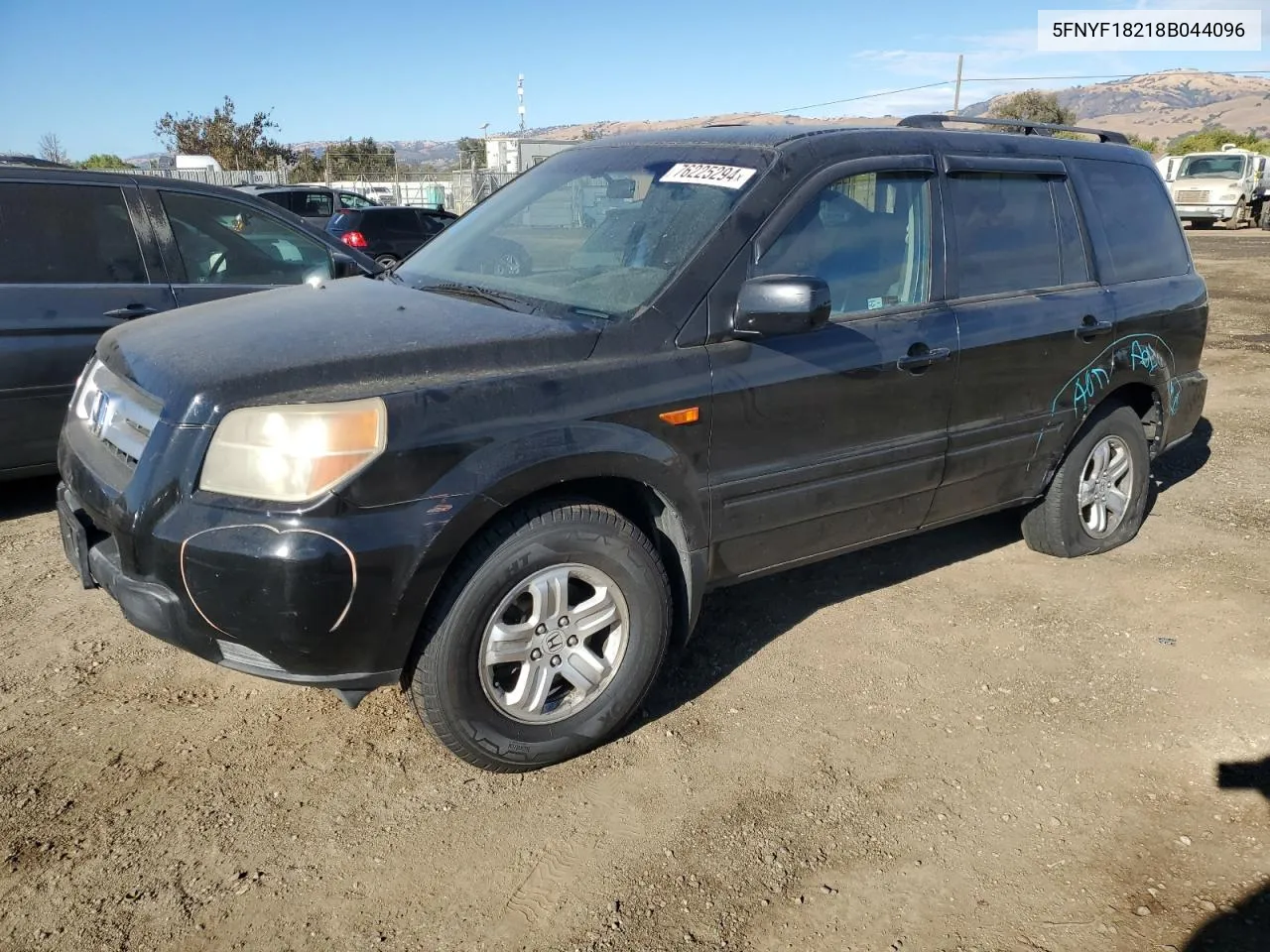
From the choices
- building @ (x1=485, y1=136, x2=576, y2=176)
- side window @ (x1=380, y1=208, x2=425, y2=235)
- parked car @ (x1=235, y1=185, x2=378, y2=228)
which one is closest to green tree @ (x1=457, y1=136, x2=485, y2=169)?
building @ (x1=485, y1=136, x2=576, y2=176)

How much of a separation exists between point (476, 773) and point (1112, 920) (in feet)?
5.73

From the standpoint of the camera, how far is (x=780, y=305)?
2.91 metres

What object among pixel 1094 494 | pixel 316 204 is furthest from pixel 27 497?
pixel 316 204

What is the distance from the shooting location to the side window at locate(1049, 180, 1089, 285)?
4148 mm

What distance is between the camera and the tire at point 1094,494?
443cm

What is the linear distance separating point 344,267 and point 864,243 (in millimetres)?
3089

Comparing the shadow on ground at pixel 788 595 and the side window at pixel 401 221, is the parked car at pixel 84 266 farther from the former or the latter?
the side window at pixel 401 221

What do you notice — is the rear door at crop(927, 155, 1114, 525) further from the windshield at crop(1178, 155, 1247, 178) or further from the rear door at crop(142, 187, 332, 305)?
the windshield at crop(1178, 155, 1247, 178)

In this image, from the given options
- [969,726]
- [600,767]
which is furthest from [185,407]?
[969,726]

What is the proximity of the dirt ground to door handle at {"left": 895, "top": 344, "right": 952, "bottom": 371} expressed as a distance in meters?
1.09

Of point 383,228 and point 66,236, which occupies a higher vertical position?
point 383,228

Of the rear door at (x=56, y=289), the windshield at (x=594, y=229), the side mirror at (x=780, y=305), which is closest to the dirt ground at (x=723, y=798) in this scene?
the rear door at (x=56, y=289)

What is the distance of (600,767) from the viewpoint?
9.72ft

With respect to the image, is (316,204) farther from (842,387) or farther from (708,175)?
(842,387)
